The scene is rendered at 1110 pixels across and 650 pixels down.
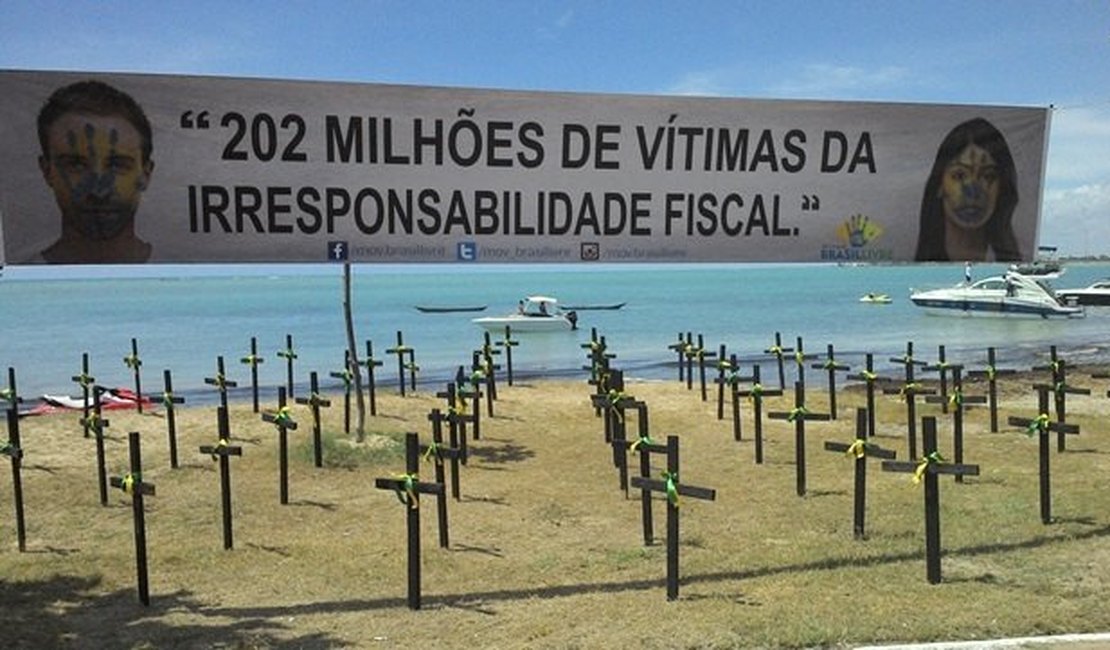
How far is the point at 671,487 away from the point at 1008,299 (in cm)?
Answer: 5992

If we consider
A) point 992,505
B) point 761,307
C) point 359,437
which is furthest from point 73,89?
point 761,307

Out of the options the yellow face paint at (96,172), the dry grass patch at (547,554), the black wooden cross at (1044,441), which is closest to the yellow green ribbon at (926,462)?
the dry grass patch at (547,554)

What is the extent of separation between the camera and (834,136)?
29.7 feet

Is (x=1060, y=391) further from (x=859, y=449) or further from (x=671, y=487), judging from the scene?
(x=671, y=487)

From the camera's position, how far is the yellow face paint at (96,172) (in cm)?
762

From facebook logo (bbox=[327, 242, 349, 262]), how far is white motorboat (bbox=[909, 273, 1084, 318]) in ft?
197

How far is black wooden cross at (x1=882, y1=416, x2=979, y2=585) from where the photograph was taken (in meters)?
8.06

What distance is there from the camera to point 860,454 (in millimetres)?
9922

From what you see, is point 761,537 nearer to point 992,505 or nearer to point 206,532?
point 992,505

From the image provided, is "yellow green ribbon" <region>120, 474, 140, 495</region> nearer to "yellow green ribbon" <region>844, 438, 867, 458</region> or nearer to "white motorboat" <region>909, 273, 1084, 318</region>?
"yellow green ribbon" <region>844, 438, 867, 458</region>

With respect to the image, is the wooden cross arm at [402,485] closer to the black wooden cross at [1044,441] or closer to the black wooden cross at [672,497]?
the black wooden cross at [672,497]

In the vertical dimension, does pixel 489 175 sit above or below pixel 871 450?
above

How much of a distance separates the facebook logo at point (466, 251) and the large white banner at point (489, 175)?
0.02 meters

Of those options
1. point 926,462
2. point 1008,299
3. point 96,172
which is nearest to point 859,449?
point 926,462
